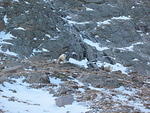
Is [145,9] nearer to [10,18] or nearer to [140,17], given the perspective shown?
[140,17]

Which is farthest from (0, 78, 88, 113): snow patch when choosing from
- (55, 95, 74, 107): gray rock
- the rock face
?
the rock face

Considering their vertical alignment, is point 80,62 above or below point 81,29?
below

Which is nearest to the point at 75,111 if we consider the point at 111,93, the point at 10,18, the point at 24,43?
the point at 111,93

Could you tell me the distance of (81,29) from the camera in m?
42.4

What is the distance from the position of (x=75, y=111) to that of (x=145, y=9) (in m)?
33.3

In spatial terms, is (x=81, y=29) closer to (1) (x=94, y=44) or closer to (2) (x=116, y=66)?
(1) (x=94, y=44)

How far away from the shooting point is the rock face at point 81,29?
123 feet

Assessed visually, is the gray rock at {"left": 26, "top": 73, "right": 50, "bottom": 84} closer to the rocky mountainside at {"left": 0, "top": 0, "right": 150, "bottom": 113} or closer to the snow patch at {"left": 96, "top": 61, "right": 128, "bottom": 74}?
the rocky mountainside at {"left": 0, "top": 0, "right": 150, "bottom": 113}

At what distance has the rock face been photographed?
123 ft

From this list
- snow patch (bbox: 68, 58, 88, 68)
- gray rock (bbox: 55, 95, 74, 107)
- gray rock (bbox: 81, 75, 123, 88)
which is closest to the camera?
gray rock (bbox: 55, 95, 74, 107)

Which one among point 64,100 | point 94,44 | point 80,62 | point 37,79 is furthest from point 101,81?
point 94,44

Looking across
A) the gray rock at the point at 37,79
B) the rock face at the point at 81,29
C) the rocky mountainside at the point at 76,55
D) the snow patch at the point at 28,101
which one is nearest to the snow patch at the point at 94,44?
the rocky mountainside at the point at 76,55

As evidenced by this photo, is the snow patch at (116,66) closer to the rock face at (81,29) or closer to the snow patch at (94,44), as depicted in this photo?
the rock face at (81,29)

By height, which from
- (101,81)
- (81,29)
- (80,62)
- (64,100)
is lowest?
(80,62)
